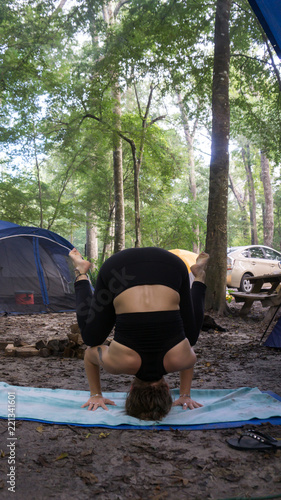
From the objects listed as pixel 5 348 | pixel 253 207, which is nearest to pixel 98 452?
pixel 5 348

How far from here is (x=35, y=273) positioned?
10336mm

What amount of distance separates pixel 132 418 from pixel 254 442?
2.83ft

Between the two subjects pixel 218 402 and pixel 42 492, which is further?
pixel 218 402

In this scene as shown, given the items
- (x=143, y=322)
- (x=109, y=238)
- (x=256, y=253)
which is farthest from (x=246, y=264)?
(x=143, y=322)

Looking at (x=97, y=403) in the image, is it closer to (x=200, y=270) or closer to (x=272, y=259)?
(x=200, y=270)

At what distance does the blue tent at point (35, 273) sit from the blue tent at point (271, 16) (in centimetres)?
724

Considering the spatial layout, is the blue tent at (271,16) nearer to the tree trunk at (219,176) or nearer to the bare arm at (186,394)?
the bare arm at (186,394)

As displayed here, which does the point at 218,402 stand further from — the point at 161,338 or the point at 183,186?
the point at 183,186

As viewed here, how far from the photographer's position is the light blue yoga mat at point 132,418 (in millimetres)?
3031

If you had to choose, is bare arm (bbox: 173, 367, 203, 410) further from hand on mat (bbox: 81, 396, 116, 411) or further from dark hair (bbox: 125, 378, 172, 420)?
hand on mat (bbox: 81, 396, 116, 411)

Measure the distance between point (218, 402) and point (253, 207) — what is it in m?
25.5

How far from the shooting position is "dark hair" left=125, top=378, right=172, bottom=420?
9.82ft

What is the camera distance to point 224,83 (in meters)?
9.23

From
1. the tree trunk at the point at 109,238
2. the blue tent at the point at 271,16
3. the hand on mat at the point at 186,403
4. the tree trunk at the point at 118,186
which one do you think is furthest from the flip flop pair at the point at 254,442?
the tree trunk at the point at 109,238
